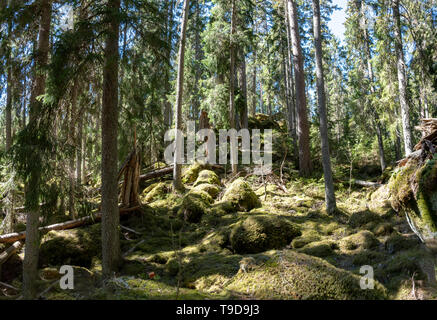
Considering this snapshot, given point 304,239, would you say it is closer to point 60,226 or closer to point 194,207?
point 194,207

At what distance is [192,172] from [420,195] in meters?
12.8

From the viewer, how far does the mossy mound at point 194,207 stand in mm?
11461

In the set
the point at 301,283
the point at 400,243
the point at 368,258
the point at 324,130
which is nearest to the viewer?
the point at 301,283

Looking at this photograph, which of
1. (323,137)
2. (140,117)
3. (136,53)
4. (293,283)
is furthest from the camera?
(323,137)

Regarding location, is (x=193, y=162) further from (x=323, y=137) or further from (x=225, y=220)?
(x=323, y=137)

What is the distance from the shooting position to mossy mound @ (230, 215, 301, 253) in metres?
7.45

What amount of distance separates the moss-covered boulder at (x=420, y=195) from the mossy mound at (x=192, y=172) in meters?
11.9

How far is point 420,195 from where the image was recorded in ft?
15.8

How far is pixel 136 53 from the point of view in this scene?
24.2ft

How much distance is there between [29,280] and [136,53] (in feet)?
20.9

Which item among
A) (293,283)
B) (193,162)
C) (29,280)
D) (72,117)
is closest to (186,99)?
(193,162)

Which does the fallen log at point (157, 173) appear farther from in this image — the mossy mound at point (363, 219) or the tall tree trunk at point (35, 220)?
the mossy mound at point (363, 219)

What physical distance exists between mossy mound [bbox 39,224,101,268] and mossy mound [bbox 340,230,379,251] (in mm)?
6970

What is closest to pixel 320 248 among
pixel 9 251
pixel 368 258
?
pixel 368 258
